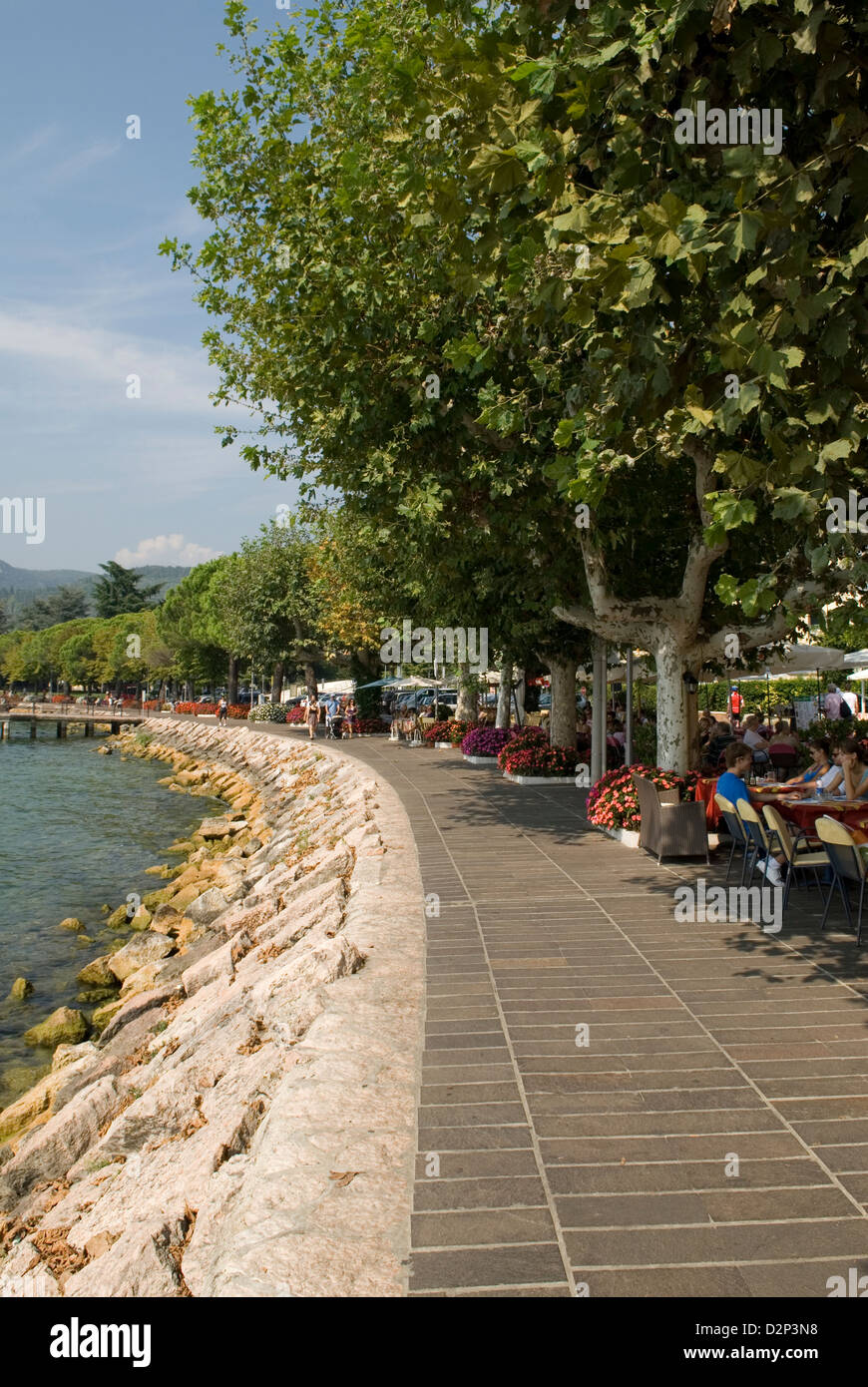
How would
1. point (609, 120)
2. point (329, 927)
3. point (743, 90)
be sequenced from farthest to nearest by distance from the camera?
point (329, 927), point (609, 120), point (743, 90)

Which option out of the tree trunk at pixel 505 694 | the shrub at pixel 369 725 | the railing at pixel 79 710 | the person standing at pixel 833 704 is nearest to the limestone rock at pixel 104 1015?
the tree trunk at pixel 505 694

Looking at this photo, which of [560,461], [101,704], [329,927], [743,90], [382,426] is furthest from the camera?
[101,704]

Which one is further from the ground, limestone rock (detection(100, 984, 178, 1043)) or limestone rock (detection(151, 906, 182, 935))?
limestone rock (detection(100, 984, 178, 1043))

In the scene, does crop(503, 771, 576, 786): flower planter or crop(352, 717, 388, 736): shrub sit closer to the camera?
crop(503, 771, 576, 786): flower planter

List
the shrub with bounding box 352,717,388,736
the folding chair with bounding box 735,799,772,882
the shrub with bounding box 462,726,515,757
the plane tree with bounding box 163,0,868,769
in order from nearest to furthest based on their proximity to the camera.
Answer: the plane tree with bounding box 163,0,868,769, the folding chair with bounding box 735,799,772,882, the shrub with bounding box 462,726,515,757, the shrub with bounding box 352,717,388,736

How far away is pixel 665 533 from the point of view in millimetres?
14477

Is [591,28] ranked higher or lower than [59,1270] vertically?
higher

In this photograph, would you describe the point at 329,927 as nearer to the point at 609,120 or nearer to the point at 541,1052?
the point at 541,1052

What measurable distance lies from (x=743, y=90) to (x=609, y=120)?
968 millimetres

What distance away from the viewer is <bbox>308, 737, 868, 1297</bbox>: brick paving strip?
340 cm

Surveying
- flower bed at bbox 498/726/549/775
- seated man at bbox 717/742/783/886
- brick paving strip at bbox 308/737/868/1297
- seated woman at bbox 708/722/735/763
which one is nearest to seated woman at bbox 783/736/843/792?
seated man at bbox 717/742/783/886

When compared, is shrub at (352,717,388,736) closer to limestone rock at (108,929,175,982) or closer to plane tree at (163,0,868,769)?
plane tree at (163,0,868,769)

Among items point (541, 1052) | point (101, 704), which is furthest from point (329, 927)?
point (101, 704)

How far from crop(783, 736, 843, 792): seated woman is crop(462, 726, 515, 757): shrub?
42.4 feet
